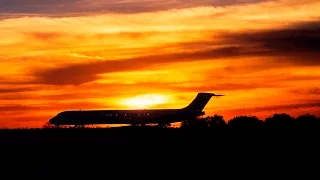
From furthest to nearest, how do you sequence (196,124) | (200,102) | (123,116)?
(200,102), (123,116), (196,124)

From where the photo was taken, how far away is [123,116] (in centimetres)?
15175

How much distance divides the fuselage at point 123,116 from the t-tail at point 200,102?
1371cm

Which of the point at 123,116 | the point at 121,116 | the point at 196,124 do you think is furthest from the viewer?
→ the point at 123,116

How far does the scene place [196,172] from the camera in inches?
1984

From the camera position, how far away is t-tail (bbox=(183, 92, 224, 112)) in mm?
173625

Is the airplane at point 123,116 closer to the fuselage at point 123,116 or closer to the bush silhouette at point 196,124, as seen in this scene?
the fuselage at point 123,116

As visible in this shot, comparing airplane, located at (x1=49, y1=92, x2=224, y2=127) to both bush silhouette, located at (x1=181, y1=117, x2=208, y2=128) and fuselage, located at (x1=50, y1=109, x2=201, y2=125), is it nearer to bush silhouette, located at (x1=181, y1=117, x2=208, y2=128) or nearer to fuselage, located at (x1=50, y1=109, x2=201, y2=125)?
fuselage, located at (x1=50, y1=109, x2=201, y2=125)

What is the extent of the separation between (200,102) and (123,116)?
103ft

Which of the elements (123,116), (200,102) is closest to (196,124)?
(123,116)

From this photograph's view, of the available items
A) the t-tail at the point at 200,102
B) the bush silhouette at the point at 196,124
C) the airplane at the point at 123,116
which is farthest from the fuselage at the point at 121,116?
the t-tail at the point at 200,102

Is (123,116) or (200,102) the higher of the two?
(200,102)

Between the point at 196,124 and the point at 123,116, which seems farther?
the point at 123,116

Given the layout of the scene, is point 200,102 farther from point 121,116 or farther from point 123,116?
point 121,116

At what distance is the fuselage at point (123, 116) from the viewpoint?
148 meters
